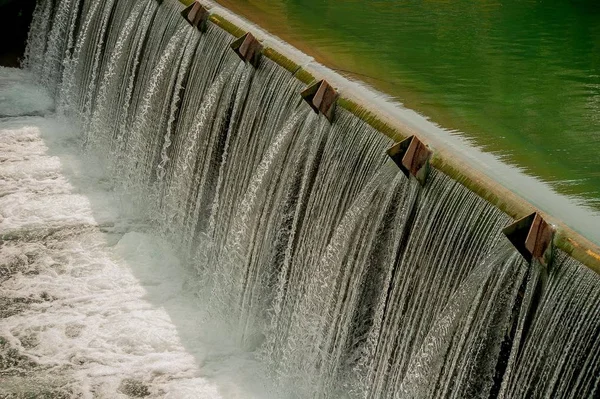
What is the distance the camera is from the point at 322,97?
8.53m

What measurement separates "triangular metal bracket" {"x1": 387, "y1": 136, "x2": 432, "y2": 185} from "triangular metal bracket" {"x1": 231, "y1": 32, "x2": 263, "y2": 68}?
124 inches

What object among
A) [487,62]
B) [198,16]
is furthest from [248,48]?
[487,62]

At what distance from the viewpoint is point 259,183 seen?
9.41 metres

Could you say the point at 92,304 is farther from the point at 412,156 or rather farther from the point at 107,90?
the point at 412,156

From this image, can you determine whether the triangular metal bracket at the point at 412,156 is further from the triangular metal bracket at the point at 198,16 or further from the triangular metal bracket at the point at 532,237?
the triangular metal bracket at the point at 198,16

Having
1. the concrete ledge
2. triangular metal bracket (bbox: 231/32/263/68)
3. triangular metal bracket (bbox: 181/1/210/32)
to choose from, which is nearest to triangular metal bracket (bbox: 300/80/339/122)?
the concrete ledge

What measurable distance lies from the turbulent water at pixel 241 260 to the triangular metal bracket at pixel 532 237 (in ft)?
0.45

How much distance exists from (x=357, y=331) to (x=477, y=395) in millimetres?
1711

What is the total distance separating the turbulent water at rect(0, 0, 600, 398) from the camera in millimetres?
6477

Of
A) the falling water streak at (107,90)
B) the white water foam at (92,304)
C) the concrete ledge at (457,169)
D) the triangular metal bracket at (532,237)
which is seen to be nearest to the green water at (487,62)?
the concrete ledge at (457,169)

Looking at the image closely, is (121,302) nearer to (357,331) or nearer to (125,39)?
(357,331)

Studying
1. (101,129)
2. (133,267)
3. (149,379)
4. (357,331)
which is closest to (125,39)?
(101,129)

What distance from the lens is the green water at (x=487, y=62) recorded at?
27.1 ft

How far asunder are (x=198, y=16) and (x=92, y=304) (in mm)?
3805
